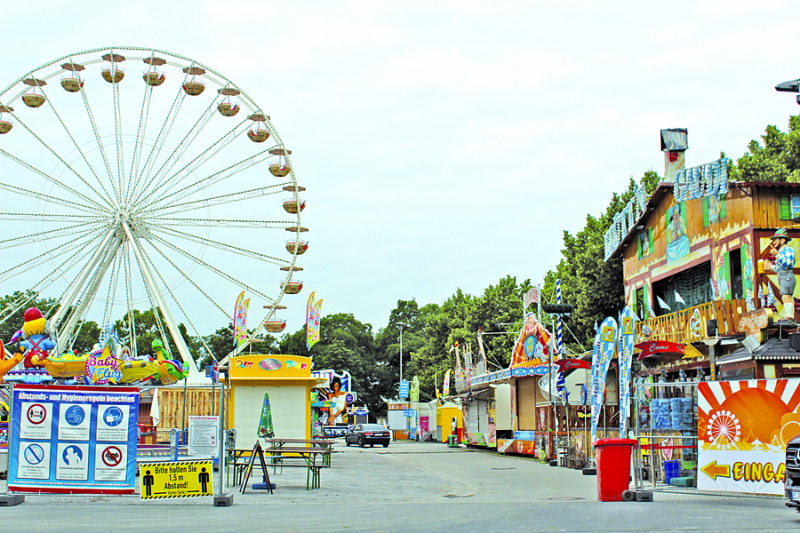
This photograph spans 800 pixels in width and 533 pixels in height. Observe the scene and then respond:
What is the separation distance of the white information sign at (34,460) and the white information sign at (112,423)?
86 cm

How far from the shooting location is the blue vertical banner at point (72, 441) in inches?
496

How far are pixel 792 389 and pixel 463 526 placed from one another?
608 centimetres

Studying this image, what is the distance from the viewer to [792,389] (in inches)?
503

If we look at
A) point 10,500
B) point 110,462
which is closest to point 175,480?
point 110,462

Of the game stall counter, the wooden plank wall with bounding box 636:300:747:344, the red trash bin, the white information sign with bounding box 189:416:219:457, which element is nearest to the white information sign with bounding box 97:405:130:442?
the white information sign with bounding box 189:416:219:457

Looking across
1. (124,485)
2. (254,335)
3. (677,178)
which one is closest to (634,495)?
(124,485)

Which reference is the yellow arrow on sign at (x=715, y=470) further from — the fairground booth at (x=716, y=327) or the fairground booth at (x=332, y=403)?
the fairground booth at (x=332, y=403)

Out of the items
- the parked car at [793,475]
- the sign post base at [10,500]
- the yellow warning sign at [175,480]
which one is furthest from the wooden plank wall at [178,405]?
the parked car at [793,475]

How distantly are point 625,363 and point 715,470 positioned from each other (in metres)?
4.23

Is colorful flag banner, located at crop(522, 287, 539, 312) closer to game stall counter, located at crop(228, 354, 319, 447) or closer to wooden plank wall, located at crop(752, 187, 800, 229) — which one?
game stall counter, located at crop(228, 354, 319, 447)

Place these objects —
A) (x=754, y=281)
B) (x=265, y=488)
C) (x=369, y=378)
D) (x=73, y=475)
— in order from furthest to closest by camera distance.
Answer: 1. (x=369, y=378)
2. (x=754, y=281)
3. (x=265, y=488)
4. (x=73, y=475)

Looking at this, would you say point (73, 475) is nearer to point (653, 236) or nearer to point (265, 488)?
point (265, 488)

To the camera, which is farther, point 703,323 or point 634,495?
point 703,323

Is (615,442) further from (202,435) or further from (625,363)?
(202,435)
